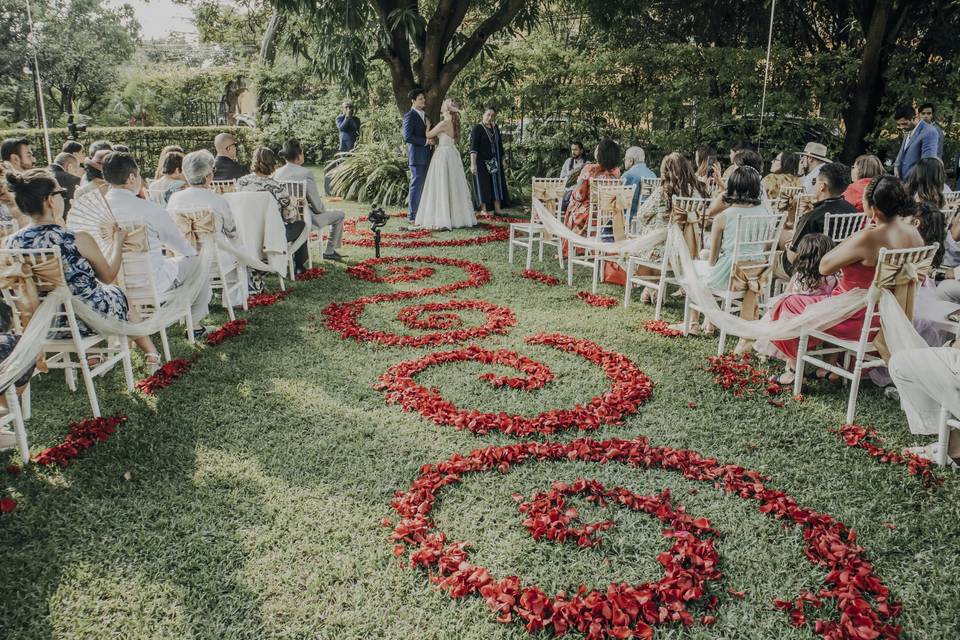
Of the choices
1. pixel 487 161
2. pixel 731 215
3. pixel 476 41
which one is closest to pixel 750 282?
pixel 731 215

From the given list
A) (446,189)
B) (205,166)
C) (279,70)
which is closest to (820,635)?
(205,166)

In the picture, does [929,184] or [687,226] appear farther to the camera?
[687,226]

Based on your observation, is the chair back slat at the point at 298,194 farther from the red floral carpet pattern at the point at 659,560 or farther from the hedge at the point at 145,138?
the hedge at the point at 145,138

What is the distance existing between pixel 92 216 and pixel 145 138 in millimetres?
15023

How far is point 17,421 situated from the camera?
12.0ft

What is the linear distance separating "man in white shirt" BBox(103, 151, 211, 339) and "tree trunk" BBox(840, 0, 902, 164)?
11.9 meters

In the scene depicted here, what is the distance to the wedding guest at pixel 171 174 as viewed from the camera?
629 cm

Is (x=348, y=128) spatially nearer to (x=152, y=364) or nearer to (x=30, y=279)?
(x=152, y=364)

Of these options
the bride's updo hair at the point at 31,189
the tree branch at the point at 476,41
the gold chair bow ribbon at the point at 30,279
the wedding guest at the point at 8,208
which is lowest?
the gold chair bow ribbon at the point at 30,279

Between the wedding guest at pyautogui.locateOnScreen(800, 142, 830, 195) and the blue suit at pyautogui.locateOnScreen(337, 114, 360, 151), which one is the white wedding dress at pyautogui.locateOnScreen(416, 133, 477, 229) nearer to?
the blue suit at pyautogui.locateOnScreen(337, 114, 360, 151)

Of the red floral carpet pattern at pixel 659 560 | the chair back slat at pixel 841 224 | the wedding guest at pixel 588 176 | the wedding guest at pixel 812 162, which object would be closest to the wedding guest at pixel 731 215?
the chair back slat at pixel 841 224

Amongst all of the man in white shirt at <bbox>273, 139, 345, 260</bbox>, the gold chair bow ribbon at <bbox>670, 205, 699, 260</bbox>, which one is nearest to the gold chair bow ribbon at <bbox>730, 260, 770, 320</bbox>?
the gold chair bow ribbon at <bbox>670, 205, 699, 260</bbox>

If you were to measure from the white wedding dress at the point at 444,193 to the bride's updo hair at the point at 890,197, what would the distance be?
303 inches

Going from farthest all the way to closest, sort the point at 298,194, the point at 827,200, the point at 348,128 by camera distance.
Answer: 1. the point at 348,128
2. the point at 298,194
3. the point at 827,200
